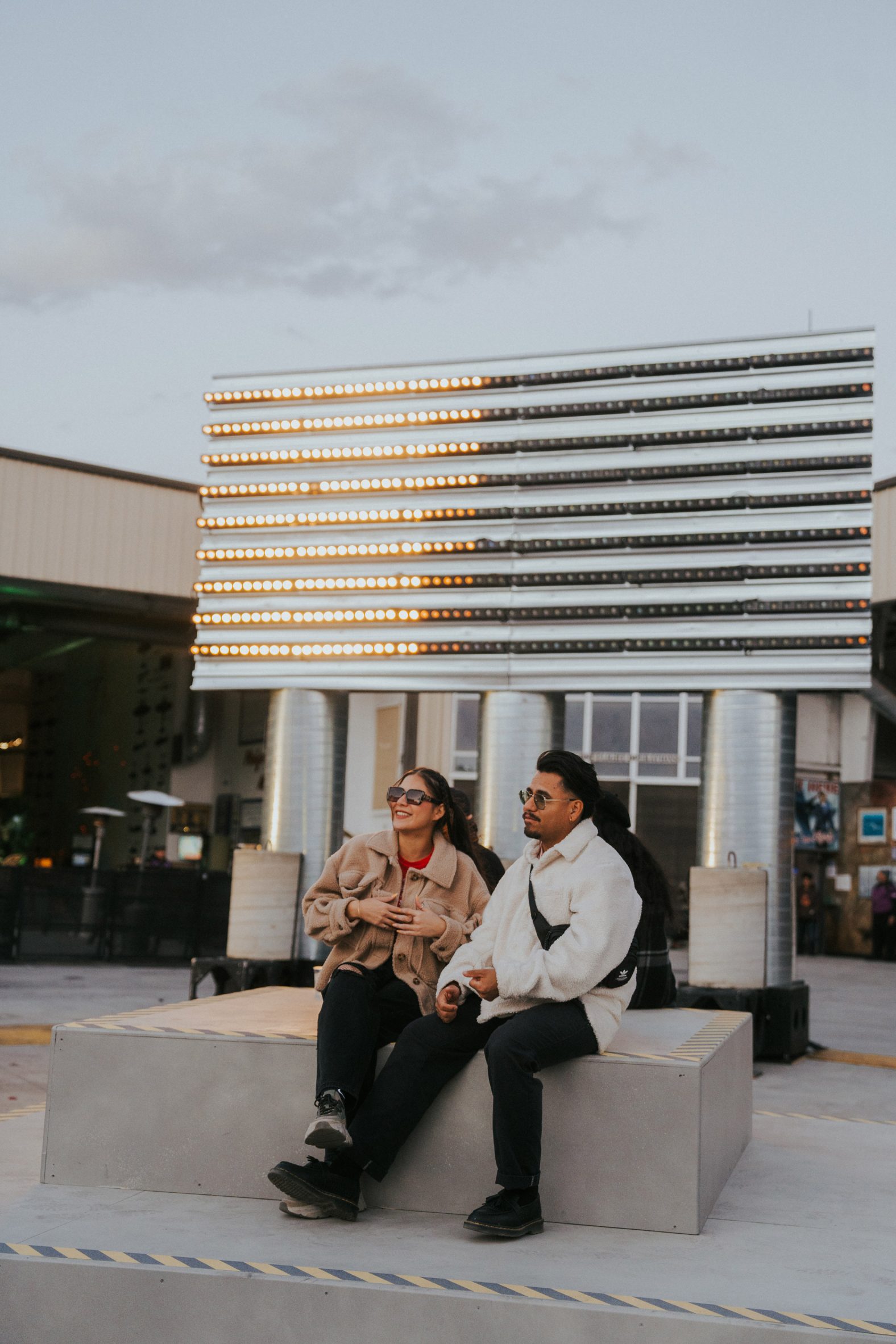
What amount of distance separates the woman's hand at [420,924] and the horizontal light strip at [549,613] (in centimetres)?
638

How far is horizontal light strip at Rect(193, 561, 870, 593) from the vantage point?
1103cm

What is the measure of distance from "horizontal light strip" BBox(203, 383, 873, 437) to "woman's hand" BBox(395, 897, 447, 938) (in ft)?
23.1

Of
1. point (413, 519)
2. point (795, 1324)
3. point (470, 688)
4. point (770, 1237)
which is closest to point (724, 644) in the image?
point (470, 688)

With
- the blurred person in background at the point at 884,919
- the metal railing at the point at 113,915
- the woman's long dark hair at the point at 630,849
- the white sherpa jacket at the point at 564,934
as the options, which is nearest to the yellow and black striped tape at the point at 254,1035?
the white sherpa jacket at the point at 564,934

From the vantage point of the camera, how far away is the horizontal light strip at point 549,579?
11031mm

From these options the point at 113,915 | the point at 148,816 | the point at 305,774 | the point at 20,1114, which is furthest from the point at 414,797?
the point at 148,816

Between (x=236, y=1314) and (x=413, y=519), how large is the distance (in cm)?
864

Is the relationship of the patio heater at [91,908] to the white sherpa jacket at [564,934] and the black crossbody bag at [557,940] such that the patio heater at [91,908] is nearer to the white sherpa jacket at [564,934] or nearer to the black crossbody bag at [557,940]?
the white sherpa jacket at [564,934]

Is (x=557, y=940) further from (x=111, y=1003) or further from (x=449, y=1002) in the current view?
(x=111, y=1003)

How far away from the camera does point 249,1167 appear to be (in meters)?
5.17

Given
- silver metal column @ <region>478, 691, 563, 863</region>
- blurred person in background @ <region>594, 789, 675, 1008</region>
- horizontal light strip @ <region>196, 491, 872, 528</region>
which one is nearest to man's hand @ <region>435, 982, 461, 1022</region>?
blurred person in background @ <region>594, 789, 675, 1008</region>

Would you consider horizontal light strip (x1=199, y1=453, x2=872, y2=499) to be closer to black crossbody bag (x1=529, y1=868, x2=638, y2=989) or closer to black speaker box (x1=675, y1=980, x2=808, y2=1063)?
black speaker box (x1=675, y1=980, x2=808, y2=1063)

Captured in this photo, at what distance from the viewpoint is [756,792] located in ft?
36.4

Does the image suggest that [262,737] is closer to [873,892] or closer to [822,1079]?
[873,892]
